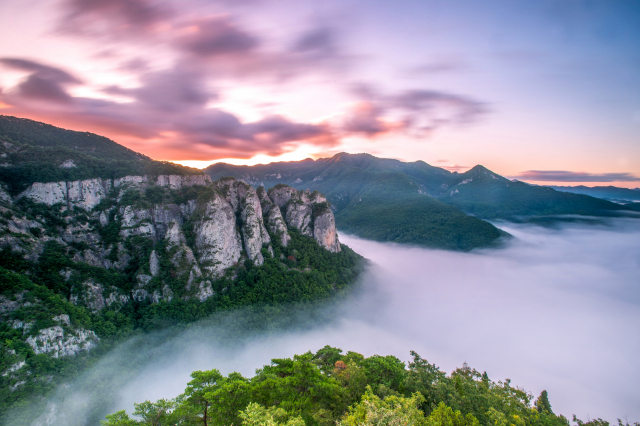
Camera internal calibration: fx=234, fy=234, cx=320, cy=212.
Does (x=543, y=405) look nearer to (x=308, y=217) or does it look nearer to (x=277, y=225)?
(x=308, y=217)

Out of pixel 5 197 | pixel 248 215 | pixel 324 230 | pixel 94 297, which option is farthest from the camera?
pixel 324 230

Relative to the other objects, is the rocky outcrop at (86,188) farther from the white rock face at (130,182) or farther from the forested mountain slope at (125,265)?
the forested mountain slope at (125,265)

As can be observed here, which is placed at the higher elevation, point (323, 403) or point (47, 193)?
point (47, 193)

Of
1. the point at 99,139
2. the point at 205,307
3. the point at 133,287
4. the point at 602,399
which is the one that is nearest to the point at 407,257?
the point at 602,399

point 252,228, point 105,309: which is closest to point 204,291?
point 105,309

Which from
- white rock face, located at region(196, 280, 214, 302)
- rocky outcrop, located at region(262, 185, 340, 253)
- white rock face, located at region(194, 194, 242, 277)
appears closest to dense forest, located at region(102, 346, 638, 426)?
white rock face, located at region(196, 280, 214, 302)

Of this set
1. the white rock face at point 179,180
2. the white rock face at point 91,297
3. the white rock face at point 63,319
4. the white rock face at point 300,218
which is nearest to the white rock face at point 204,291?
the white rock face at point 91,297

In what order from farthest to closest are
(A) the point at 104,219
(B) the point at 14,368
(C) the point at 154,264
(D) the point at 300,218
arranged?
(D) the point at 300,218
(A) the point at 104,219
(C) the point at 154,264
(B) the point at 14,368

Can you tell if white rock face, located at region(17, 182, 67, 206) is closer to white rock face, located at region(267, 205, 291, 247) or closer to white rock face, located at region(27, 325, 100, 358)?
white rock face, located at region(27, 325, 100, 358)

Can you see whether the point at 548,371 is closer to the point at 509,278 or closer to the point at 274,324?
the point at 509,278
